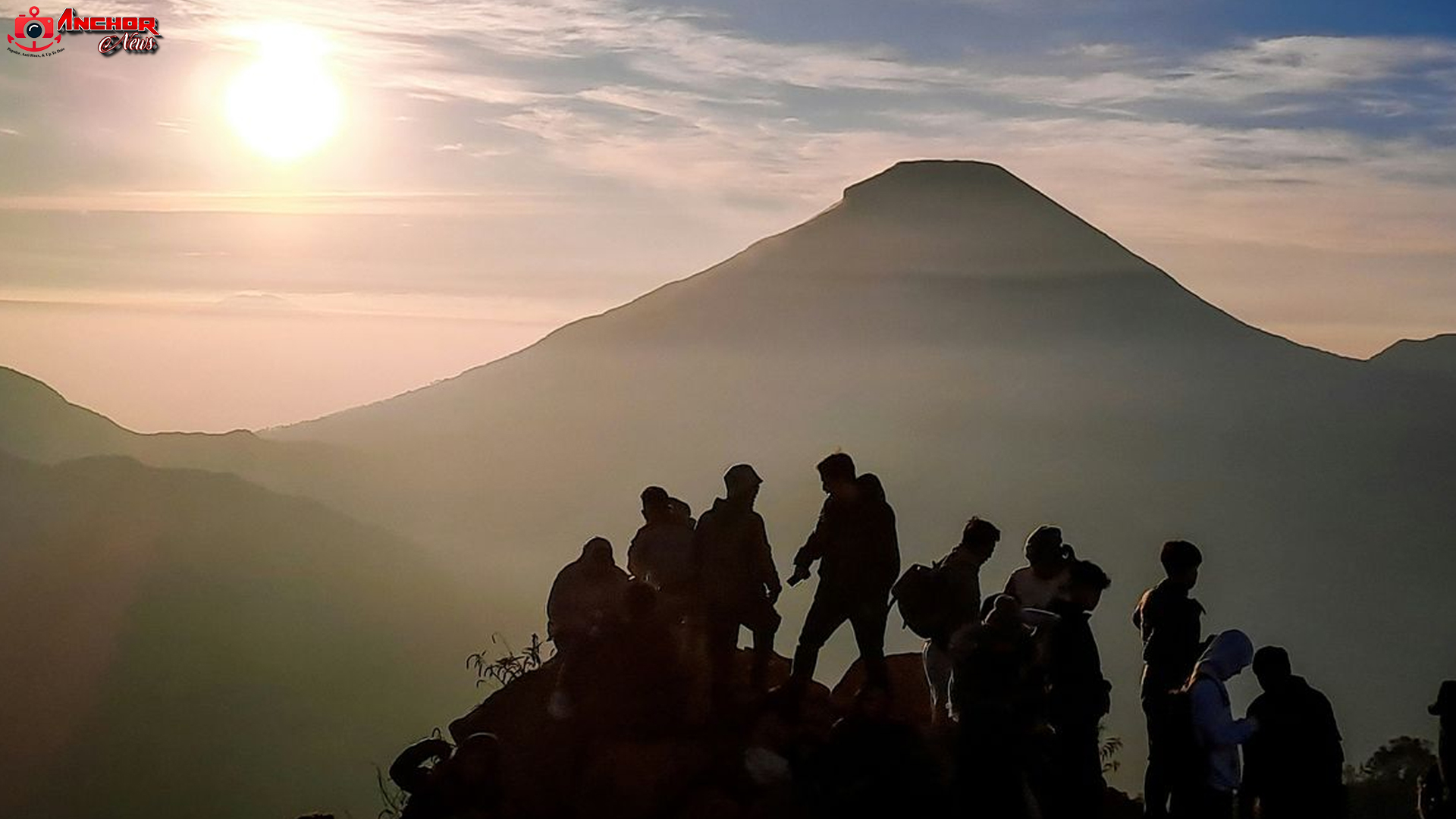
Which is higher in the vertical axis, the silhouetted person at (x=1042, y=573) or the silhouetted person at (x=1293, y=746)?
the silhouetted person at (x=1042, y=573)

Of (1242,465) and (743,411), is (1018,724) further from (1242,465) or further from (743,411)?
(743,411)

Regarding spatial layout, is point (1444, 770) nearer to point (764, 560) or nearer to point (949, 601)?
point (949, 601)

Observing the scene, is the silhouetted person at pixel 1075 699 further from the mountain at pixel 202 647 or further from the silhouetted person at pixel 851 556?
the mountain at pixel 202 647

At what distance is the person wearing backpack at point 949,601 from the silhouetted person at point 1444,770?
2850 millimetres

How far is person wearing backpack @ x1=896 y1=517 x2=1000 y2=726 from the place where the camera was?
33.1ft

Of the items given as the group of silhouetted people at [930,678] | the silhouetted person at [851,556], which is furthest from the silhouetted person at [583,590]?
the silhouetted person at [851,556]

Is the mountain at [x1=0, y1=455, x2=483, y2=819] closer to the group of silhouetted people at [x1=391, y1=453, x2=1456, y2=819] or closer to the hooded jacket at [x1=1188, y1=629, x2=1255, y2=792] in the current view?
the group of silhouetted people at [x1=391, y1=453, x2=1456, y2=819]

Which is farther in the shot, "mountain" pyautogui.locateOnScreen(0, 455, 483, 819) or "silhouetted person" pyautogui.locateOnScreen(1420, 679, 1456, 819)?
"mountain" pyautogui.locateOnScreen(0, 455, 483, 819)

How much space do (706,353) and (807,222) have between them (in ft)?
95.8

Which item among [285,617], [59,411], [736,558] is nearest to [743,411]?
[59,411]

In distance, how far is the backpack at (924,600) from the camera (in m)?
10.1

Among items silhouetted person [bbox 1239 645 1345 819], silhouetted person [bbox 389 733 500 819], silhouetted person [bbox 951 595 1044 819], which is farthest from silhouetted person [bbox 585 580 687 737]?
silhouetted person [bbox 1239 645 1345 819]

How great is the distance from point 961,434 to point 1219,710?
148439 millimetres

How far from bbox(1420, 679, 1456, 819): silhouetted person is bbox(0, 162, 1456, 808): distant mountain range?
6707cm
